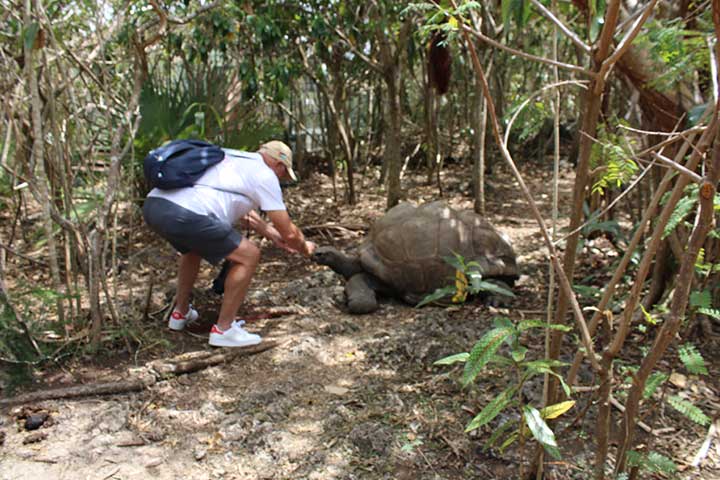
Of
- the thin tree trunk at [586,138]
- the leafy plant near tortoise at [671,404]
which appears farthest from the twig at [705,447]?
the thin tree trunk at [586,138]

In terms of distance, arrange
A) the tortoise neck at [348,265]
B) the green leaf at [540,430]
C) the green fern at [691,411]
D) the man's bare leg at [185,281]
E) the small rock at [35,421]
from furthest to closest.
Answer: the tortoise neck at [348,265] < the man's bare leg at [185,281] < the small rock at [35,421] < the green fern at [691,411] < the green leaf at [540,430]

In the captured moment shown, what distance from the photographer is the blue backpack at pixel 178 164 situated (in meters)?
3.37

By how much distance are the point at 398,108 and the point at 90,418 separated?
4.61 m

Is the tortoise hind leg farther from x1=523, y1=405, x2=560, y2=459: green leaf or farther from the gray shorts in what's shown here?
x1=523, y1=405, x2=560, y2=459: green leaf

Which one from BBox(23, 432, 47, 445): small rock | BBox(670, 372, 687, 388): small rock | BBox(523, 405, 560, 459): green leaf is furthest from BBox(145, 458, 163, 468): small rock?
BBox(670, 372, 687, 388): small rock

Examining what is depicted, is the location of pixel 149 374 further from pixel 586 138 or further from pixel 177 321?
pixel 586 138

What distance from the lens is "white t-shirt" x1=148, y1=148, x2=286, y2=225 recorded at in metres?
3.42

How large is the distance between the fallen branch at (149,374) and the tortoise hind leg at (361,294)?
0.75 metres

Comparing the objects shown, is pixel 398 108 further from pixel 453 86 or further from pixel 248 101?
pixel 453 86

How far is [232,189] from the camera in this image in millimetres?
3502

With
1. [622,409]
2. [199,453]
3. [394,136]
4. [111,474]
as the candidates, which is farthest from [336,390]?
[394,136]

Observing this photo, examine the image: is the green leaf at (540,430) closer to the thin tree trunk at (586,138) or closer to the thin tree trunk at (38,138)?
the thin tree trunk at (586,138)

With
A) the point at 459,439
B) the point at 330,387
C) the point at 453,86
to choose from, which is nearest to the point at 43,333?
the point at 330,387

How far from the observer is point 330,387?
3.15m
